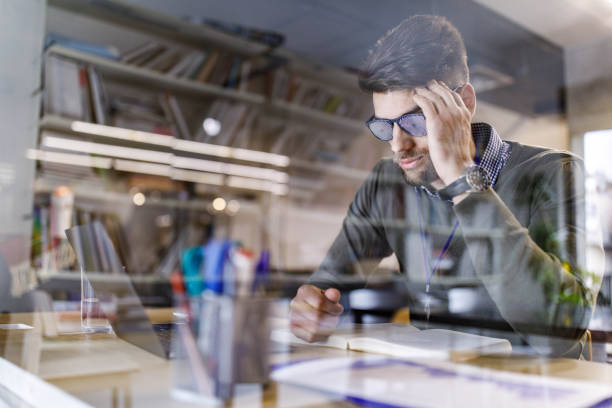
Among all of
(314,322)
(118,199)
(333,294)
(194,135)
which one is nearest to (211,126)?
(194,135)

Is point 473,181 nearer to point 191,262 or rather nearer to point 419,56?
point 419,56

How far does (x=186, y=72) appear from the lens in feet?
8.94

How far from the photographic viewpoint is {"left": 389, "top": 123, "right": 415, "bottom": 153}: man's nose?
938 mm

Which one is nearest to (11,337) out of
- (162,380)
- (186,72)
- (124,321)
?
(124,321)

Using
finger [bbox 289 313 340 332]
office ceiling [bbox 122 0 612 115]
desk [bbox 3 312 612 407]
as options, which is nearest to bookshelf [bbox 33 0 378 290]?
office ceiling [bbox 122 0 612 115]

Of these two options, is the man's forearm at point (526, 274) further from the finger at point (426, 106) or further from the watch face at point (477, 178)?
the finger at point (426, 106)

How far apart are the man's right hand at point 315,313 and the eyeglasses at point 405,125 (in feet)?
1.29

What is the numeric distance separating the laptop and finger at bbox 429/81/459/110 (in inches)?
25.7

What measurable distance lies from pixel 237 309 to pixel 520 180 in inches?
22.8

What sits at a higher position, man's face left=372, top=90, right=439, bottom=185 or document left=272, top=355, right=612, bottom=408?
man's face left=372, top=90, right=439, bottom=185

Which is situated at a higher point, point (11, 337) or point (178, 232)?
point (178, 232)

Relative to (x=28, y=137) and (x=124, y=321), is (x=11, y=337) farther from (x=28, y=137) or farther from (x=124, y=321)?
(x=28, y=137)

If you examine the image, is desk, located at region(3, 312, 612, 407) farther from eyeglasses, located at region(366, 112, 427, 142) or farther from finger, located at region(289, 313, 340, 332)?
eyeglasses, located at region(366, 112, 427, 142)

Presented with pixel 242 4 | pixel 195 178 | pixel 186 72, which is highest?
pixel 242 4
